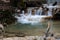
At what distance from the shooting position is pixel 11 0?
36.9 ft

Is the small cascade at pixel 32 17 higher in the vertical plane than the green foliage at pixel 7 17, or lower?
lower

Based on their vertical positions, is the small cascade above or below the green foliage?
below

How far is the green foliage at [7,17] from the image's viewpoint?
27.6ft

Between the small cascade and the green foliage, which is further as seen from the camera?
the small cascade

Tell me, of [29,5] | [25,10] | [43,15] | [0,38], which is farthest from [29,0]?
[0,38]

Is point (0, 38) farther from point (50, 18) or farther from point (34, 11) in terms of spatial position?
point (34, 11)

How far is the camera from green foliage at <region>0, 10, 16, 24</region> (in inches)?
331

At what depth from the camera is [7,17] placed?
8750 millimetres

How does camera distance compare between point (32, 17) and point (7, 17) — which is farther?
point (32, 17)

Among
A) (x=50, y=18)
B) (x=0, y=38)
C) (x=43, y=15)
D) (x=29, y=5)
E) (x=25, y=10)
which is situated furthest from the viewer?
(x=29, y=5)

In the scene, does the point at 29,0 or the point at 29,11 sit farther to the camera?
the point at 29,0

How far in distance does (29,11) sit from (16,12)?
111 cm

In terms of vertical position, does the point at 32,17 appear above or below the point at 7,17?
below

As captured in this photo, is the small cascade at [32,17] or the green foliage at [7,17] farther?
the small cascade at [32,17]
